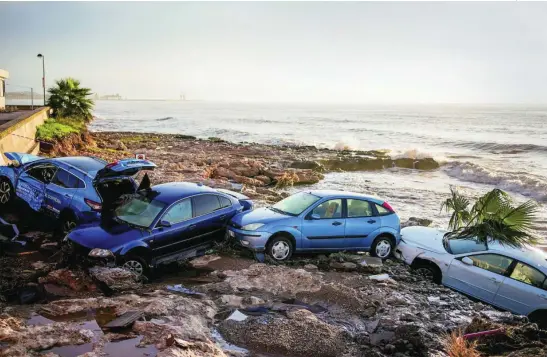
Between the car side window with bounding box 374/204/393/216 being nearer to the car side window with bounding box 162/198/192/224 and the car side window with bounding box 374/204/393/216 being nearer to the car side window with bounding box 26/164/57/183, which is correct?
the car side window with bounding box 162/198/192/224

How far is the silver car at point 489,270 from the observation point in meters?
9.13

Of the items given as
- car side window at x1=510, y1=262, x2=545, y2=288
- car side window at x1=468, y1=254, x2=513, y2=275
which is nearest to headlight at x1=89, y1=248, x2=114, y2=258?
car side window at x1=468, y1=254, x2=513, y2=275

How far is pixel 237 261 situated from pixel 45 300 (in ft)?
12.6

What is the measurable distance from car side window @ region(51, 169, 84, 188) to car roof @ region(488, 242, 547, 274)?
8930 millimetres

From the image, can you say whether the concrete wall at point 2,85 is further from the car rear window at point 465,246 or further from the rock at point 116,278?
the car rear window at point 465,246

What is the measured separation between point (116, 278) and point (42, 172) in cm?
478

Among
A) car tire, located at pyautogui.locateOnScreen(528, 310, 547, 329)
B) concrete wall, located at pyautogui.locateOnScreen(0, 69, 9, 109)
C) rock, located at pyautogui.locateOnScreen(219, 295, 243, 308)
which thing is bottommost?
car tire, located at pyautogui.locateOnScreen(528, 310, 547, 329)

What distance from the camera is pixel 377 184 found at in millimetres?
25672

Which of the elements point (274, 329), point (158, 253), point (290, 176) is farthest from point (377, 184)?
point (274, 329)

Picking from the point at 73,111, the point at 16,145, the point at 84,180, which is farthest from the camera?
the point at 73,111

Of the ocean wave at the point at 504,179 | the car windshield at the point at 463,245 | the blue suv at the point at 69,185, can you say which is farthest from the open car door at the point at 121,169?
the ocean wave at the point at 504,179

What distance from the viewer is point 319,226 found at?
10789mm

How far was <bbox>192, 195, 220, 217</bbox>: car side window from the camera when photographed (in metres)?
10.2

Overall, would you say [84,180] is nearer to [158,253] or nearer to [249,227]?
[158,253]
